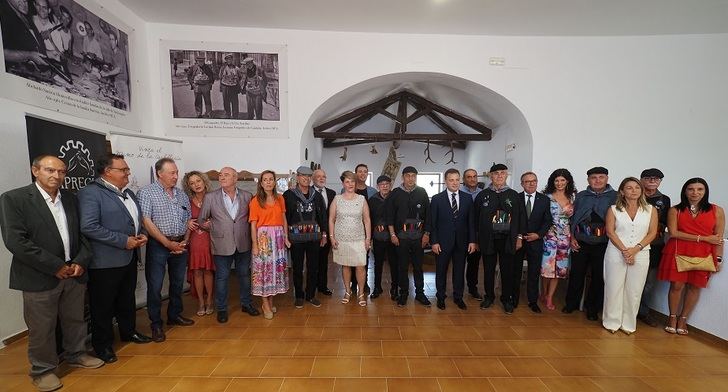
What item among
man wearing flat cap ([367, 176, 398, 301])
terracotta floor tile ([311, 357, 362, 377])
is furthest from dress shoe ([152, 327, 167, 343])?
man wearing flat cap ([367, 176, 398, 301])

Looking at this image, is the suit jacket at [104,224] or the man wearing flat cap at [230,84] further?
the man wearing flat cap at [230,84]

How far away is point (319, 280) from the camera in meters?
3.77

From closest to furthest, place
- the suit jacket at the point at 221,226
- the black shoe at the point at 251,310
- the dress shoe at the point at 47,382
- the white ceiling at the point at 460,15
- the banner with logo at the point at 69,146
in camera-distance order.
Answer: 1. the dress shoe at the point at 47,382
2. the banner with logo at the point at 69,146
3. the suit jacket at the point at 221,226
4. the black shoe at the point at 251,310
5. the white ceiling at the point at 460,15

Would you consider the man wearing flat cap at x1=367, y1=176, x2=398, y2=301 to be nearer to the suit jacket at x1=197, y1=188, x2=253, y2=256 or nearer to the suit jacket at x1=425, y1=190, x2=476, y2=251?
the suit jacket at x1=425, y1=190, x2=476, y2=251

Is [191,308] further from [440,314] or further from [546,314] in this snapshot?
[546,314]

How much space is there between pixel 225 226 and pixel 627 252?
3874mm

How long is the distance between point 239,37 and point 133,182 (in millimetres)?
2446

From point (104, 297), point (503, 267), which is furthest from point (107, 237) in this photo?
point (503, 267)

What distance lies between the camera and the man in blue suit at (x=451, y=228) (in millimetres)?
3268

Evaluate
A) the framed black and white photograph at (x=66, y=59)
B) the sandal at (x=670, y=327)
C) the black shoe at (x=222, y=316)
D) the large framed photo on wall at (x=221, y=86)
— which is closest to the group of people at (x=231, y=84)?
the large framed photo on wall at (x=221, y=86)

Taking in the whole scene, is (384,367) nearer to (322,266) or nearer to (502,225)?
(322,266)

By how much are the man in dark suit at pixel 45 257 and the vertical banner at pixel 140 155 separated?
104 centimetres

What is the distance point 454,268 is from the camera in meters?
3.39

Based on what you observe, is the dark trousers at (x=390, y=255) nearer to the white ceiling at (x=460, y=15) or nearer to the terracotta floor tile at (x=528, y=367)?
the terracotta floor tile at (x=528, y=367)
